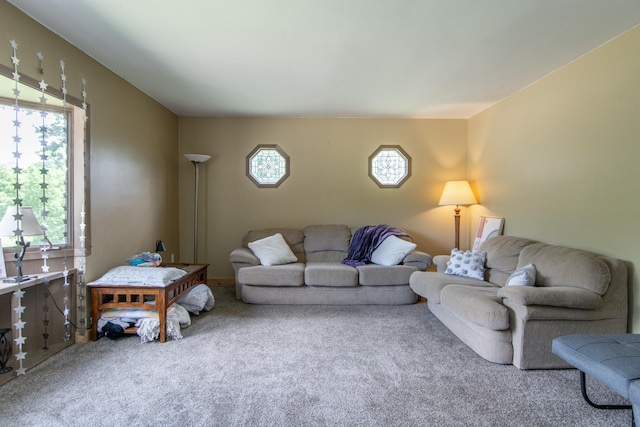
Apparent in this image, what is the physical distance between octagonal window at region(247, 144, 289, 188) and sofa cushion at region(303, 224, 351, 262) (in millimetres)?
982

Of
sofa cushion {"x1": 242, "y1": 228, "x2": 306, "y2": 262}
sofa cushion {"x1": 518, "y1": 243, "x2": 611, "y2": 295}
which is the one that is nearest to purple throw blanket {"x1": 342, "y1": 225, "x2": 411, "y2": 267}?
sofa cushion {"x1": 242, "y1": 228, "x2": 306, "y2": 262}

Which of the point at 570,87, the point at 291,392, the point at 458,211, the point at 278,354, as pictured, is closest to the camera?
the point at 291,392

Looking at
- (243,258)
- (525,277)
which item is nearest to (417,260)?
(525,277)

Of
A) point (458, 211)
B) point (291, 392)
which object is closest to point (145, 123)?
point (291, 392)

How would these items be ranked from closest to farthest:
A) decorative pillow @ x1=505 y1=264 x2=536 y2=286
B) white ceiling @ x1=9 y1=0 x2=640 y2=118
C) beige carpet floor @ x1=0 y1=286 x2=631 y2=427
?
beige carpet floor @ x1=0 y1=286 x2=631 y2=427 → white ceiling @ x1=9 y1=0 x2=640 y2=118 → decorative pillow @ x1=505 y1=264 x2=536 y2=286

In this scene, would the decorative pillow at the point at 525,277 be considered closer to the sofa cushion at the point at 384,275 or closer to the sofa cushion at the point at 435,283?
the sofa cushion at the point at 435,283

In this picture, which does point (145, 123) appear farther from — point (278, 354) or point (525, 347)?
point (525, 347)

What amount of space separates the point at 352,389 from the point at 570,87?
315 centimetres

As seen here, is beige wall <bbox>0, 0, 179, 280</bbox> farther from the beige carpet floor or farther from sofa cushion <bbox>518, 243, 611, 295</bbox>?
sofa cushion <bbox>518, 243, 611, 295</bbox>

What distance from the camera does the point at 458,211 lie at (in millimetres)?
4723

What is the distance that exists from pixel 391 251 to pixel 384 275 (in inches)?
14.4

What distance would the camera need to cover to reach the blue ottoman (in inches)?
59.7

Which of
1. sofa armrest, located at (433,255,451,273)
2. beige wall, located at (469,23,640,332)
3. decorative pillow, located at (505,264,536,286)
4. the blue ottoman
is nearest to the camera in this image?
the blue ottoman

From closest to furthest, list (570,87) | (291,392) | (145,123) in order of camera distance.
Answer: (291,392), (570,87), (145,123)
